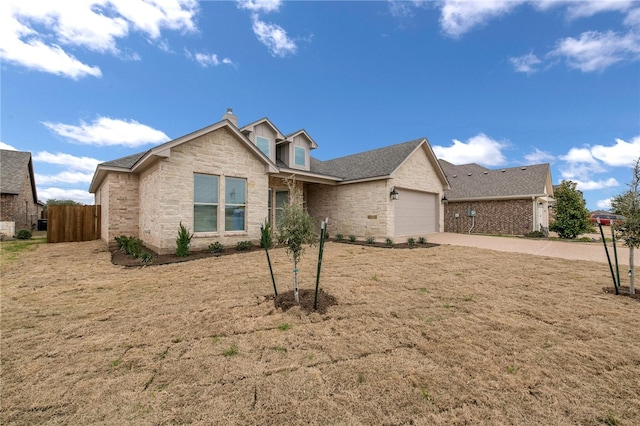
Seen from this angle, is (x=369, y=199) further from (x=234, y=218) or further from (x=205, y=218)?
(x=205, y=218)

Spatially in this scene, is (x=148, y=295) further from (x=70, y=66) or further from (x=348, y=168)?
(x=348, y=168)

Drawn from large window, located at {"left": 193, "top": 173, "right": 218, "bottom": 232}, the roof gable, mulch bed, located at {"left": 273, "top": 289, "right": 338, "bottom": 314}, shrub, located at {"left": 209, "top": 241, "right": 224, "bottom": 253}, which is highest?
the roof gable

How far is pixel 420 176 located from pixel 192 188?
12.0 metres

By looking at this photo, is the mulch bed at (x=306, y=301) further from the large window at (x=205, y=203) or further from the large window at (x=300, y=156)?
the large window at (x=300, y=156)

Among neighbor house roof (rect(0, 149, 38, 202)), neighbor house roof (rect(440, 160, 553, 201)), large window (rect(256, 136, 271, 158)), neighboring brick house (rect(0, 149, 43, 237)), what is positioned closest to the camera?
large window (rect(256, 136, 271, 158))

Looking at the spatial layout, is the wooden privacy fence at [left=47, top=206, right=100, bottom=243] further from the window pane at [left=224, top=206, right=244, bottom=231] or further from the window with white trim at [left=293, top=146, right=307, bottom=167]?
the window with white trim at [left=293, top=146, right=307, bottom=167]

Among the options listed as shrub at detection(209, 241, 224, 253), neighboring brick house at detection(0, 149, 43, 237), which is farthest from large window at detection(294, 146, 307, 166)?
neighboring brick house at detection(0, 149, 43, 237)

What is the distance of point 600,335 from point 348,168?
44.1ft

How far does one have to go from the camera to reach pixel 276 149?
15.0 m

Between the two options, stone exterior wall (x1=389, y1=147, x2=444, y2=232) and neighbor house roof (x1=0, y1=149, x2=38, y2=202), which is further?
neighbor house roof (x1=0, y1=149, x2=38, y2=202)

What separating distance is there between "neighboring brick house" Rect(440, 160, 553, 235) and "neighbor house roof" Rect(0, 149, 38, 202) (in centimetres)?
3146

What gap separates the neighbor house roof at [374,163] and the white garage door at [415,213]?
1627mm

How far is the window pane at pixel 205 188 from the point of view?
31.0 ft

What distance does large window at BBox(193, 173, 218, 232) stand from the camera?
9.46 metres
